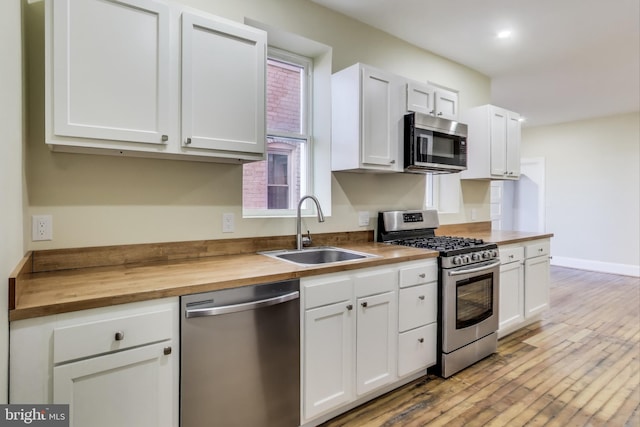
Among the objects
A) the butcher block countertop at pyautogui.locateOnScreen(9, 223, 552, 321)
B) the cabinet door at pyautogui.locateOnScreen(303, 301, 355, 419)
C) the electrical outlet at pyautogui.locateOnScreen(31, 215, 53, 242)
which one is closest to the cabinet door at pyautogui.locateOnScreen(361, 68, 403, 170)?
the butcher block countertop at pyautogui.locateOnScreen(9, 223, 552, 321)

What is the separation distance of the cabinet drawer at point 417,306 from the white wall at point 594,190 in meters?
5.52

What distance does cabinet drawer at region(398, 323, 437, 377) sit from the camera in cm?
232

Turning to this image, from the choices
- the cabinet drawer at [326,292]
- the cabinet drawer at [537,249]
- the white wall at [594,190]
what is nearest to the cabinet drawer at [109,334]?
the cabinet drawer at [326,292]

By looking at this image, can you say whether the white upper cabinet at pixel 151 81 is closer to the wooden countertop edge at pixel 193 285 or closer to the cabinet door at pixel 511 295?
the wooden countertop edge at pixel 193 285

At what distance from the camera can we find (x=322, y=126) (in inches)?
112

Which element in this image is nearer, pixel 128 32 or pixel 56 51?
pixel 56 51

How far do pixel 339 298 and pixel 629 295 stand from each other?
4954mm

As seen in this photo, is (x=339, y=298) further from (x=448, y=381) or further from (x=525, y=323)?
(x=525, y=323)

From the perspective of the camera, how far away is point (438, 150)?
296 cm

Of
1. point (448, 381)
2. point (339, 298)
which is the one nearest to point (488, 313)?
point (448, 381)

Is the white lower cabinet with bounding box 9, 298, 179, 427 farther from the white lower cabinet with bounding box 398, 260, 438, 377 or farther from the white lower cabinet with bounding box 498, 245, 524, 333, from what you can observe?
the white lower cabinet with bounding box 498, 245, 524, 333

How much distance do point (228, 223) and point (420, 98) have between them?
73.5 inches

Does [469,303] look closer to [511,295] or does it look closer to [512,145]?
[511,295]

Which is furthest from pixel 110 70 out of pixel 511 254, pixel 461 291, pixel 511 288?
pixel 511 288
